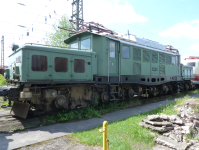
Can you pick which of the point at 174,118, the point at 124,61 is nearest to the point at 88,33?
the point at 124,61

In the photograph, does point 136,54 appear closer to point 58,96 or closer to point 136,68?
point 136,68

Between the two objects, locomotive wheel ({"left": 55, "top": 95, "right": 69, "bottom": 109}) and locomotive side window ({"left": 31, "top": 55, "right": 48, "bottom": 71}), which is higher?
locomotive side window ({"left": 31, "top": 55, "right": 48, "bottom": 71})

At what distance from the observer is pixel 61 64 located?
645 cm

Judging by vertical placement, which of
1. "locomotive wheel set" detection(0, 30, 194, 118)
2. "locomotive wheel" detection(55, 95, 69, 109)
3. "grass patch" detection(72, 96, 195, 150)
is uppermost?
"locomotive wheel set" detection(0, 30, 194, 118)

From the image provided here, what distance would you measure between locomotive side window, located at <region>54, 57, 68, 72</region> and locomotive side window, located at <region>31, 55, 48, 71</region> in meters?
0.44

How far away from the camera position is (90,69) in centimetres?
744

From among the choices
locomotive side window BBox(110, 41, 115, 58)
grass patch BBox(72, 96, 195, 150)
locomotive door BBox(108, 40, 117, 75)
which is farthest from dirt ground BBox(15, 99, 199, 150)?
locomotive side window BBox(110, 41, 115, 58)

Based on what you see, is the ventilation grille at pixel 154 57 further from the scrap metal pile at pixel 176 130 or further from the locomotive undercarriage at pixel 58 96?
the scrap metal pile at pixel 176 130

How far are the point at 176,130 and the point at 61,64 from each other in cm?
468

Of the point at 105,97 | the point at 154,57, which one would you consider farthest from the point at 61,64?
the point at 154,57

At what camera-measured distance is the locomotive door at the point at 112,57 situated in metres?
8.31

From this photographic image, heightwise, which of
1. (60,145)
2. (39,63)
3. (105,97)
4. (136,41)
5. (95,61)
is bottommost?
(60,145)

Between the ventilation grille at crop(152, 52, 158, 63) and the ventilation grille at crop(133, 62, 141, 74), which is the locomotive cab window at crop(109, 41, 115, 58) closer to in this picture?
the ventilation grille at crop(133, 62, 141, 74)

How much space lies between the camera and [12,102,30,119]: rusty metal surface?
5.93 metres
